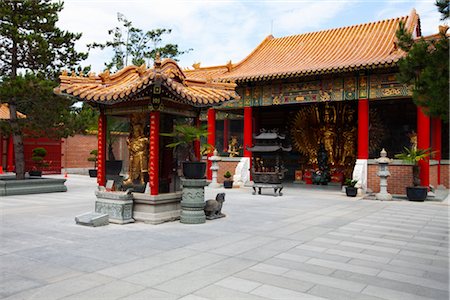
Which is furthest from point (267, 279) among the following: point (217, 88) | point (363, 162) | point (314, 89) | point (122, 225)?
point (314, 89)

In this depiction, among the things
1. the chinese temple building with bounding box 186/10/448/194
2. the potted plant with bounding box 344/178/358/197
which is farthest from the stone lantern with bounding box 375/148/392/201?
the chinese temple building with bounding box 186/10/448/194

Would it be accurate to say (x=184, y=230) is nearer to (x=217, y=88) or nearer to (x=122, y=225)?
(x=122, y=225)

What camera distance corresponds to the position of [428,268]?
512cm

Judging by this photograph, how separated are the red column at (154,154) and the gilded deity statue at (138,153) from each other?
24.7 inches

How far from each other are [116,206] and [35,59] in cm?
864

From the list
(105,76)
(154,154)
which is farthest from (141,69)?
(154,154)

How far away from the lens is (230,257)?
5395mm

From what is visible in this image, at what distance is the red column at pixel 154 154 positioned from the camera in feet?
26.5

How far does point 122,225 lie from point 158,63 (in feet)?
10.7

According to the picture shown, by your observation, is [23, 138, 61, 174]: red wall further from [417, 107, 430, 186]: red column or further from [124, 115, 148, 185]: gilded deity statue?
[417, 107, 430, 186]: red column

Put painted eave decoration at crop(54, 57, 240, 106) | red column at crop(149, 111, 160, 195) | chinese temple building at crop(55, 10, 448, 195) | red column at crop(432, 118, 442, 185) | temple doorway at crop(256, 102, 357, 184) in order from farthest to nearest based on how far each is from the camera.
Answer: temple doorway at crop(256, 102, 357, 184) → red column at crop(432, 118, 442, 185) → chinese temple building at crop(55, 10, 448, 195) → red column at crop(149, 111, 160, 195) → painted eave decoration at crop(54, 57, 240, 106)

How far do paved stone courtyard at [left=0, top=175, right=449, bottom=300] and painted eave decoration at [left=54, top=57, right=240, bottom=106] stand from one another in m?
2.59

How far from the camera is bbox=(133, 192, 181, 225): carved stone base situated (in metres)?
7.90

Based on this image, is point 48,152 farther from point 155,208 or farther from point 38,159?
point 155,208
